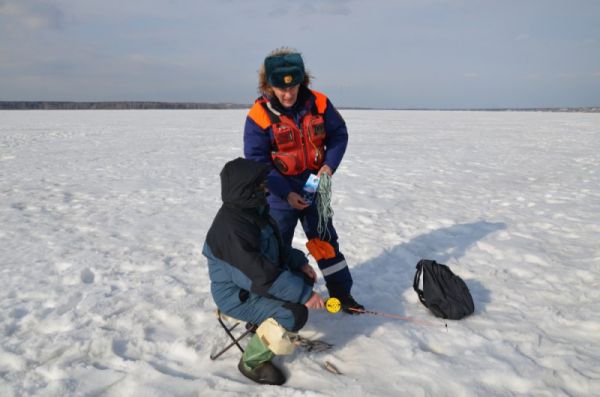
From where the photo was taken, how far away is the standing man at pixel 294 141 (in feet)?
9.44

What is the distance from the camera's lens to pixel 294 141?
300cm

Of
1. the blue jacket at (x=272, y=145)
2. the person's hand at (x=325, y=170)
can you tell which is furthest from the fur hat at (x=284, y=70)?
the person's hand at (x=325, y=170)

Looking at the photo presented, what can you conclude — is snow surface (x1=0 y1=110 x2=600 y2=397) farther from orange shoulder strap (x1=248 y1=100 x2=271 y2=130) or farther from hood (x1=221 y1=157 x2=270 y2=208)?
orange shoulder strap (x1=248 y1=100 x2=271 y2=130)

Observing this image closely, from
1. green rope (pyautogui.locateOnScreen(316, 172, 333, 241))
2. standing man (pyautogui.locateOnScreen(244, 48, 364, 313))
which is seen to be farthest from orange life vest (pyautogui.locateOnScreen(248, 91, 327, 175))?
green rope (pyautogui.locateOnScreen(316, 172, 333, 241))

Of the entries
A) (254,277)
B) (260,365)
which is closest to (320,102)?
(254,277)

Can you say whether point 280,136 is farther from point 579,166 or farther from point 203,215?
point 579,166

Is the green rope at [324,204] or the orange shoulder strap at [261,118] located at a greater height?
the orange shoulder strap at [261,118]

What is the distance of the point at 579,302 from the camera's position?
138 inches

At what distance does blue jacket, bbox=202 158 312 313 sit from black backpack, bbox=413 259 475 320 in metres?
1.36

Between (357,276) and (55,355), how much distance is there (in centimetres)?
263

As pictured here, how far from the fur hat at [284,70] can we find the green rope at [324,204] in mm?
721

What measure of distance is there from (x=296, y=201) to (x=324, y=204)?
235mm

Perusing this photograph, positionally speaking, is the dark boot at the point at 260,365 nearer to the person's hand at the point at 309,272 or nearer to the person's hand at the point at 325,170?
the person's hand at the point at 309,272

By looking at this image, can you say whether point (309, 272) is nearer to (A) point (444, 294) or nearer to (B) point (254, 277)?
(B) point (254, 277)
